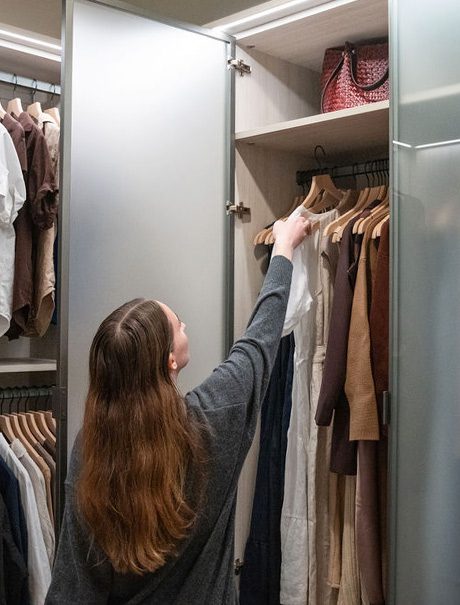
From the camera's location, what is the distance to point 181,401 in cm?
140

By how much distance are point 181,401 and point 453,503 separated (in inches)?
33.6

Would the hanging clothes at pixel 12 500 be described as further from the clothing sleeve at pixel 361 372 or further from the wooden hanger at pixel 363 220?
the wooden hanger at pixel 363 220

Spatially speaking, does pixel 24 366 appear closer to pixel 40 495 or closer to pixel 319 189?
pixel 40 495

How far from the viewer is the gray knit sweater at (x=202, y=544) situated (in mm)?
1396

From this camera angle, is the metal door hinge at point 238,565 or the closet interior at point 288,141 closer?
the closet interior at point 288,141

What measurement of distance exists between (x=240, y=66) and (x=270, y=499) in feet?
4.74

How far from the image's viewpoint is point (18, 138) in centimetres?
248

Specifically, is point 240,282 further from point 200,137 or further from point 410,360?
point 410,360

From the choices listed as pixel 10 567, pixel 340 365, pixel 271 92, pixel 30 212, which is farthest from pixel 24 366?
pixel 271 92

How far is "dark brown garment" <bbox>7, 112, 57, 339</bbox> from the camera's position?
246cm

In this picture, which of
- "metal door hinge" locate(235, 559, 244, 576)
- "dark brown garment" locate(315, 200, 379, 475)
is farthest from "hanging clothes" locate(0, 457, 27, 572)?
"dark brown garment" locate(315, 200, 379, 475)

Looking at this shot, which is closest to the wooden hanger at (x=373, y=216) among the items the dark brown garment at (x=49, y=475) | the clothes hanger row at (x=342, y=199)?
the clothes hanger row at (x=342, y=199)

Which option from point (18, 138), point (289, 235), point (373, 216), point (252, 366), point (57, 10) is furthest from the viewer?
point (57, 10)

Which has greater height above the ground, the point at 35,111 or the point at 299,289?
the point at 35,111
